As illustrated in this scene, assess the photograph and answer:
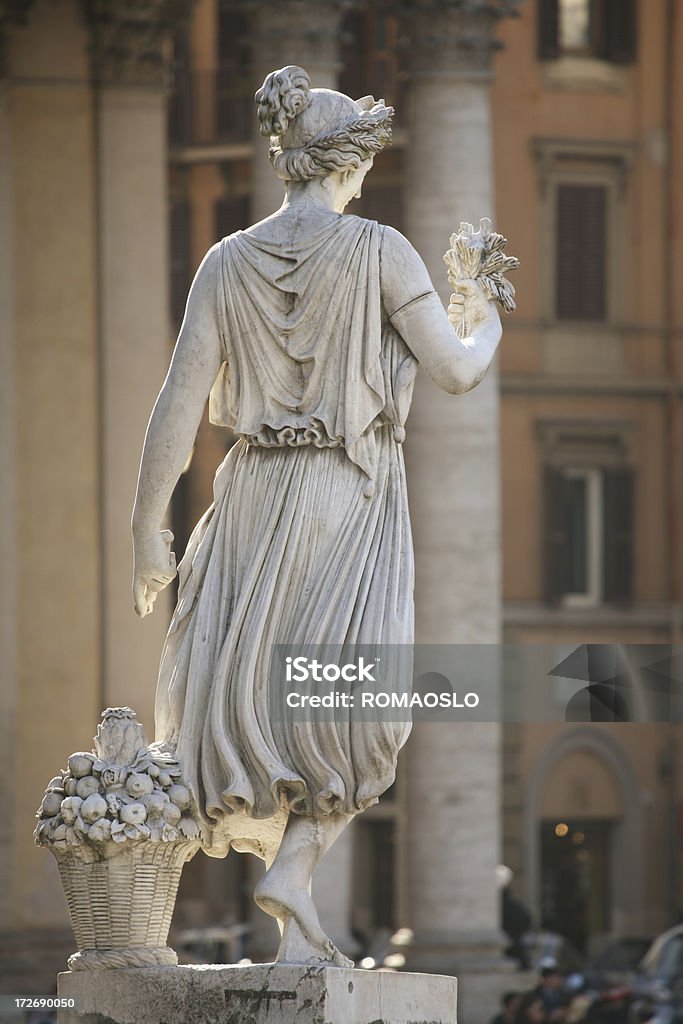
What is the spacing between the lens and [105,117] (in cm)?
3547

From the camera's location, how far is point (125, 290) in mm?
35562

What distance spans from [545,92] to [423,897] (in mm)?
24628

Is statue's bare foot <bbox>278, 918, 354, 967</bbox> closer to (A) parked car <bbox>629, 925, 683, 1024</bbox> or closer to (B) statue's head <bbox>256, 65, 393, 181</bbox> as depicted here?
(B) statue's head <bbox>256, 65, 393, 181</bbox>

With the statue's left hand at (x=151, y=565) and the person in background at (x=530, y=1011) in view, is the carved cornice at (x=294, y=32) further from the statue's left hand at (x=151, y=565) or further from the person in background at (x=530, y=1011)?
the statue's left hand at (x=151, y=565)

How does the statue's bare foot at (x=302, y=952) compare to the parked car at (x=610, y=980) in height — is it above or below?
above

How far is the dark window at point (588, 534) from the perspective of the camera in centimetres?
5769

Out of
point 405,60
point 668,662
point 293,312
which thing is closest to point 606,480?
point 405,60

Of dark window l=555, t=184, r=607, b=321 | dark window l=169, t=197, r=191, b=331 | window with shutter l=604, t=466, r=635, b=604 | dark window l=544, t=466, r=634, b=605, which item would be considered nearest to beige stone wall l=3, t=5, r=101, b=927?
dark window l=169, t=197, r=191, b=331

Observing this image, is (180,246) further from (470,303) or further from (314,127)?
(314,127)

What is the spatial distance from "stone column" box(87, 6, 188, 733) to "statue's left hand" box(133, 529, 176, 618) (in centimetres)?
2306

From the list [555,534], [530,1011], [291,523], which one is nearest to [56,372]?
[530,1011]

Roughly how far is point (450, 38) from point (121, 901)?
26251 millimetres

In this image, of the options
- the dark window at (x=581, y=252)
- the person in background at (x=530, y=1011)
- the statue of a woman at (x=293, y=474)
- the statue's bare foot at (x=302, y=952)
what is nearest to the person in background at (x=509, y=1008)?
the person in background at (x=530, y=1011)

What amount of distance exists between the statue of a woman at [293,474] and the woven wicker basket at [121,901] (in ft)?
0.96
